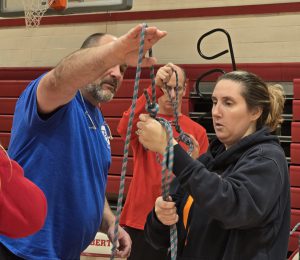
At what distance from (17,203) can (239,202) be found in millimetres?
645

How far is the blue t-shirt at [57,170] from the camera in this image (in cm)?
165

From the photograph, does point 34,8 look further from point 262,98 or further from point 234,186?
point 234,186

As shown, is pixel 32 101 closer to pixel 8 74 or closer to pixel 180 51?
pixel 180 51

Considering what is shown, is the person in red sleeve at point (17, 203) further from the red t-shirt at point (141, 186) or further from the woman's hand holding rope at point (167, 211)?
the red t-shirt at point (141, 186)

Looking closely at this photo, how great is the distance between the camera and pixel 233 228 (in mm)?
1519

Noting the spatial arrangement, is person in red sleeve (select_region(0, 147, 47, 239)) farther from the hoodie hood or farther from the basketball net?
the basketball net

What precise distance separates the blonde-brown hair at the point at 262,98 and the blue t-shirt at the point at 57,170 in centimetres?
60

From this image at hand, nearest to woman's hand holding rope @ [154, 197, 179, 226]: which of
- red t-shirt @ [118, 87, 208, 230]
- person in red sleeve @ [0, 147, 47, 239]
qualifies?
person in red sleeve @ [0, 147, 47, 239]

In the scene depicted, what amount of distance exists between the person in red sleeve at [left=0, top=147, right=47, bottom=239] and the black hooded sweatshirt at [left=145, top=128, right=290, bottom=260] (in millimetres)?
437

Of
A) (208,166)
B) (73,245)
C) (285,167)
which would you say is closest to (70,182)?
(73,245)

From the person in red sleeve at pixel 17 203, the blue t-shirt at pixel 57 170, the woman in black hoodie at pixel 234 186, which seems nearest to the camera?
the person in red sleeve at pixel 17 203

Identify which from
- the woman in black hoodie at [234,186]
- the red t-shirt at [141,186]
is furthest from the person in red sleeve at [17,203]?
the red t-shirt at [141,186]

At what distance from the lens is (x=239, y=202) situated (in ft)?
4.75

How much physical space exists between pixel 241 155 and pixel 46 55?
5085 mm
